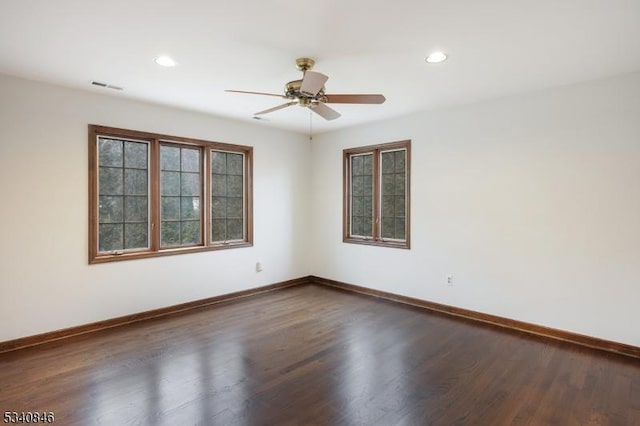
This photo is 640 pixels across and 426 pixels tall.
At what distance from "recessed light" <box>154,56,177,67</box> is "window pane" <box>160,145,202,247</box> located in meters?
1.55

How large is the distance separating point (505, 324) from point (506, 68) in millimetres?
2669

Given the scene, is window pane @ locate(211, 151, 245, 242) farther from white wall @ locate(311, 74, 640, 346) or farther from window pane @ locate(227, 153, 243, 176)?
white wall @ locate(311, 74, 640, 346)

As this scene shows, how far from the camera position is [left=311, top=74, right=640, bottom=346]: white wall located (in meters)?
3.20

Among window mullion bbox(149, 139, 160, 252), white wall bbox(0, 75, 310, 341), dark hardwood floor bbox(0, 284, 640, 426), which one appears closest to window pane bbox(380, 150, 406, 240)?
dark hardwood floor bbox(0, 284, 640, 426)

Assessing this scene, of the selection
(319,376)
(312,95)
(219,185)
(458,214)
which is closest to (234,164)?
(219,185)

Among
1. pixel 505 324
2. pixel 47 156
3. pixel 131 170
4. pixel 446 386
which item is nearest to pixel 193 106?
pixel 131 170

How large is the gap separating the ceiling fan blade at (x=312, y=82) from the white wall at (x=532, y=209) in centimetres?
231

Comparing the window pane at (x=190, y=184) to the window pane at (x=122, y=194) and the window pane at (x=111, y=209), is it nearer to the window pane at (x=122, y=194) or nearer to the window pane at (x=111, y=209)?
the window pane at (x=122, y=194)

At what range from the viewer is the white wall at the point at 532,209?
320 centimetres

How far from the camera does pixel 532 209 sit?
3.69 m

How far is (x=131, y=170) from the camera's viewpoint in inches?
161

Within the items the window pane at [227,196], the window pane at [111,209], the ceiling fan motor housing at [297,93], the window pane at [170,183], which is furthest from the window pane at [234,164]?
the ceiling fan motor housing at [297,93]

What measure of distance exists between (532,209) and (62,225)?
4871 millimetres

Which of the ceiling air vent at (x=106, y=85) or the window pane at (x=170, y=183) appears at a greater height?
the ceiling air vent at (x=106, y=85)
